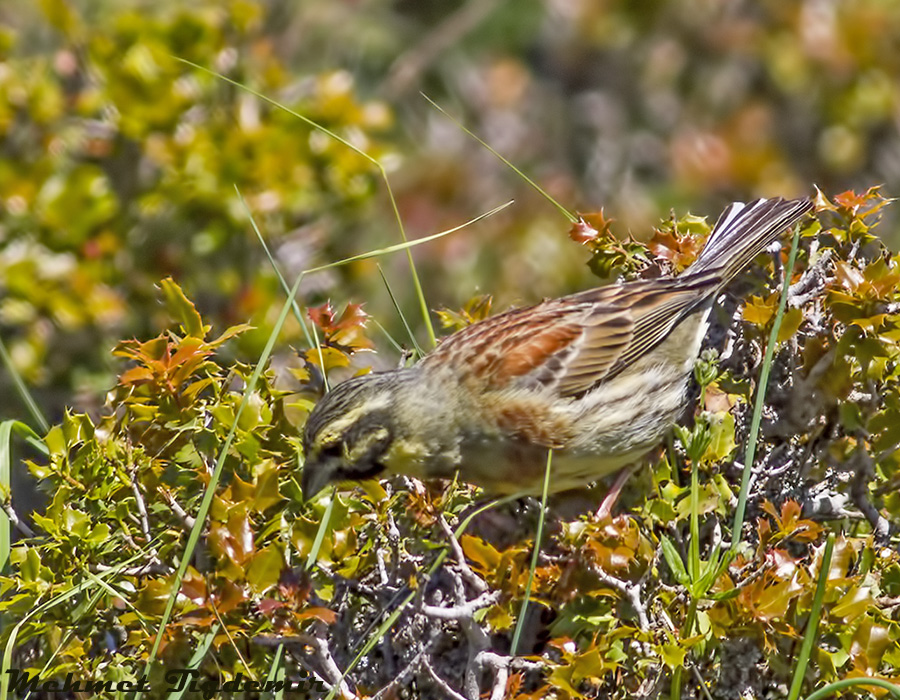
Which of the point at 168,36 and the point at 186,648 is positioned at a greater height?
the point at 168,36

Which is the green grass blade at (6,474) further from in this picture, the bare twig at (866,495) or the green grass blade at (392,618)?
the bare twig at (866,495)

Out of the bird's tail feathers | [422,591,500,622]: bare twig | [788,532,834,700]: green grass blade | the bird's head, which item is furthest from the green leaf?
[788,532,834,700]: green grass blade

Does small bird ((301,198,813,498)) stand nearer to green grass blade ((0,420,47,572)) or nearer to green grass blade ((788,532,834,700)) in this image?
green grass blade ((0,420,47,572))

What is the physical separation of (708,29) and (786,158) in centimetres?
81

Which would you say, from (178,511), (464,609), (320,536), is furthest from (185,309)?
(464,609)

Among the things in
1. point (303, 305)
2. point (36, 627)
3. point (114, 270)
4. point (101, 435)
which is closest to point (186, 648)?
point (36, 627)

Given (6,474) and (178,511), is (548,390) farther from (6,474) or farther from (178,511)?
(6,474)

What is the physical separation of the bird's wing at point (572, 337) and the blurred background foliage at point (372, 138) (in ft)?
0.38

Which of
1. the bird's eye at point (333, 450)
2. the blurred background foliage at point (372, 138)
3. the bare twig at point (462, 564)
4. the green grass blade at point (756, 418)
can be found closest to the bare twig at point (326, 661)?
the bare twig at point (462, 564)

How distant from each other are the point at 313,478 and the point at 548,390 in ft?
2.40

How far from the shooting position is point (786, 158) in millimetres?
7422

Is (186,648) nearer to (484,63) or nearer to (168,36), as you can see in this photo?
(168,36)

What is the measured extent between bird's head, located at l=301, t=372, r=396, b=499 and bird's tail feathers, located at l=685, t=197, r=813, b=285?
73 centimetres

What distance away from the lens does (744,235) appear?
312 cm
